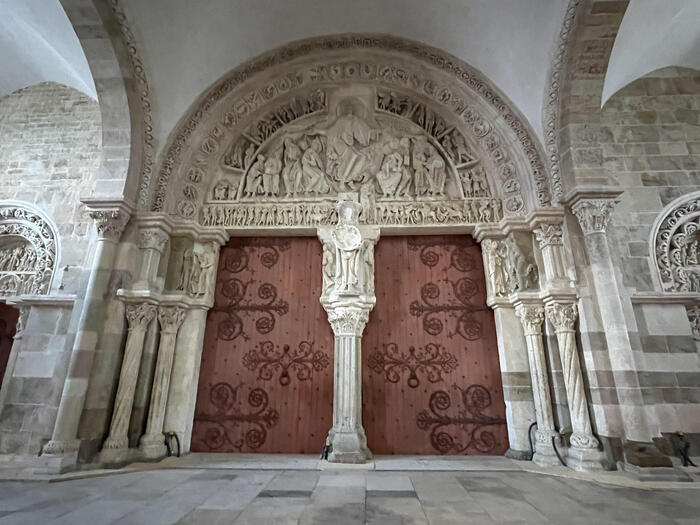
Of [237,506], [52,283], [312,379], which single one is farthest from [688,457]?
[52,283]

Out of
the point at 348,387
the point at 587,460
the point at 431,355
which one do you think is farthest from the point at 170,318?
the point at 587,460

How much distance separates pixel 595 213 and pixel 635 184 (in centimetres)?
129

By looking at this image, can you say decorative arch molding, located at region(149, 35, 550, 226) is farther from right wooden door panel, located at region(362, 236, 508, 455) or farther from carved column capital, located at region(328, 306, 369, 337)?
carved column capital, located at region(328, 306, 369, 337)

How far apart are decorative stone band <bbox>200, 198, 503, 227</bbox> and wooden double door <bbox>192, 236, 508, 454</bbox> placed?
13.2 inches

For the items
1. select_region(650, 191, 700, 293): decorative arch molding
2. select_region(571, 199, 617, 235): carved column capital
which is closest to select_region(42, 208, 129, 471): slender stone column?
select_region(571, 199, 617, 235): carved column capital

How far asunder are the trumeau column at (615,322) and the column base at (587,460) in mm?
233

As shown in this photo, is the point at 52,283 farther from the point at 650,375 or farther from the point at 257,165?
the point at 650,375

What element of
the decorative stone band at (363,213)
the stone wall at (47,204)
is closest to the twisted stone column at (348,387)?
the decorative stone band at (363,213)

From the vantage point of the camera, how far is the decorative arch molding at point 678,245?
438cm

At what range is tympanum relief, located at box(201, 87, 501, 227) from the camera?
5137 millimetres

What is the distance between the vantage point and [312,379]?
15.4ft

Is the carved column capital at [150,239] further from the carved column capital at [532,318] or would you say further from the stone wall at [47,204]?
the carved column capital at [532,318]

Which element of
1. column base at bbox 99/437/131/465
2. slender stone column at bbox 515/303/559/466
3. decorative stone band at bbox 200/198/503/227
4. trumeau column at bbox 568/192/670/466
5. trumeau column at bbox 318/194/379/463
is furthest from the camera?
decorative stone band at bbox 200/198/503/227

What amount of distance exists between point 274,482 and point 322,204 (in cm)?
346
